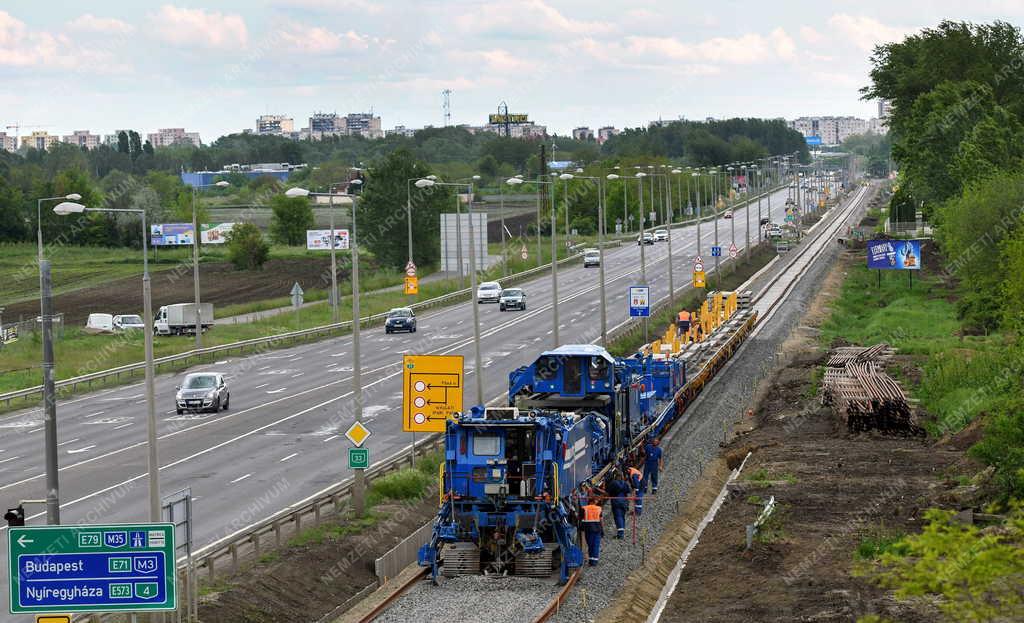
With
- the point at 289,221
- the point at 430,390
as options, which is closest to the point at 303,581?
the point at 430,390

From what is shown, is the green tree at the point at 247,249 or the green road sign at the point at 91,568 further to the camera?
the green tree at the point at 247,249

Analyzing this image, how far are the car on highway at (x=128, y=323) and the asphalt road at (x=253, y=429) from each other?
43.1ft

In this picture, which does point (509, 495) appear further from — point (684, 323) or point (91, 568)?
point (684, 323)

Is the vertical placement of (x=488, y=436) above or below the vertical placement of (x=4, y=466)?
above

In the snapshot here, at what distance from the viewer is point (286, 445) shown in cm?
4428

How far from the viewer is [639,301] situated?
6166 cm

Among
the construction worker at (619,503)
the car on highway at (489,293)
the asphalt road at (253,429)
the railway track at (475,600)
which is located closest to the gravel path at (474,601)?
the railway track at (475,600)

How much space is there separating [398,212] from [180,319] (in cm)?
3695

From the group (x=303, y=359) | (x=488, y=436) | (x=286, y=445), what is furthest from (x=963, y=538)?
(x=303, y=359)

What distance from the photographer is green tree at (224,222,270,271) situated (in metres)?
127

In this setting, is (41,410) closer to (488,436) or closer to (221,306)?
(488,436)

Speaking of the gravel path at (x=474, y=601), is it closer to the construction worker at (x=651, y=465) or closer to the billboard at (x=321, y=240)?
the construction worker at (x=651, y=465)

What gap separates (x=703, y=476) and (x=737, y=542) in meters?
10.9

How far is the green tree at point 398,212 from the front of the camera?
118m
